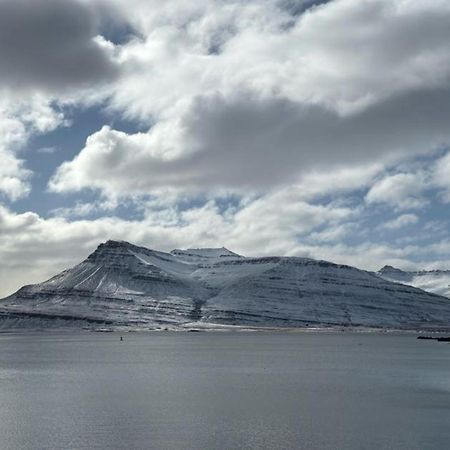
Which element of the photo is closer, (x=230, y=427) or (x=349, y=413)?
(x=230, y=427)

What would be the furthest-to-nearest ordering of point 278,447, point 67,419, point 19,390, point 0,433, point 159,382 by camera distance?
point 159,382 < point 19,390 < point 67,419 < point 0,433 < point 278,447

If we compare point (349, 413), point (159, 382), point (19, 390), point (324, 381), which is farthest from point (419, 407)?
point (19, 390)

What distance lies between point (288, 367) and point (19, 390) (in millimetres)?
56904

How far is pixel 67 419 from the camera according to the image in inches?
2842

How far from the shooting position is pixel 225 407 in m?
79.8

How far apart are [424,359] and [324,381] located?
62.4m

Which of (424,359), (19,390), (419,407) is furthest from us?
(424,359)

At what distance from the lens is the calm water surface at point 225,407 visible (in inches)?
2404

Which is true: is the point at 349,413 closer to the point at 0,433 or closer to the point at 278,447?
the point at 278,447

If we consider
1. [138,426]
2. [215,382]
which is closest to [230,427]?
[138,426]

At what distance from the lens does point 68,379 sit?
115 m

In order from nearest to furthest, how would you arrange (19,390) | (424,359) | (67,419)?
(67,419) < (19,390) < (424,359)

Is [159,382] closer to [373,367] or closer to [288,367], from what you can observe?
[288,367]

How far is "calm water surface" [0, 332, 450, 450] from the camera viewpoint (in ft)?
200
